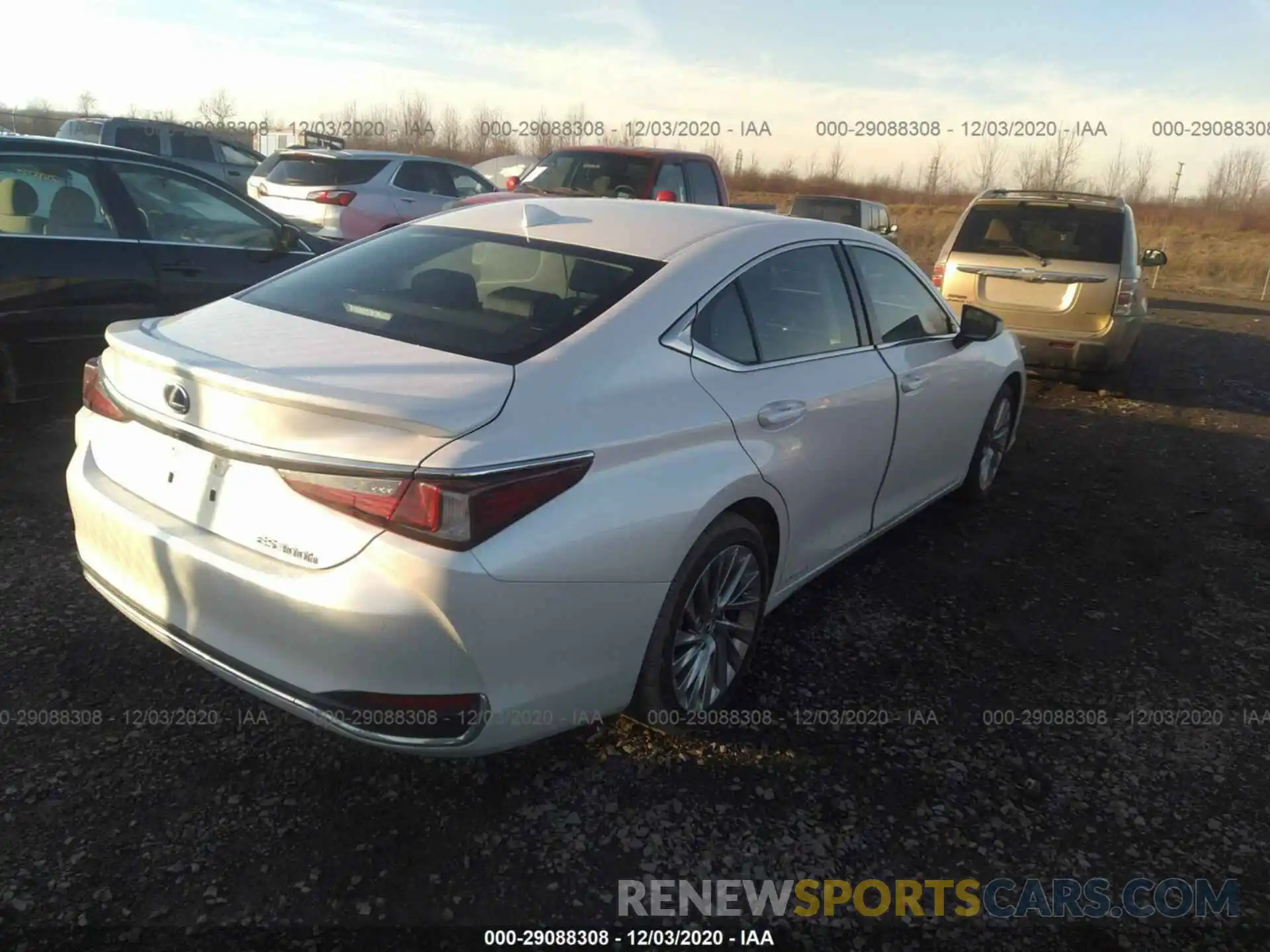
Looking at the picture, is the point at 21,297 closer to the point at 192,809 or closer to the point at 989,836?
the point at 192,809

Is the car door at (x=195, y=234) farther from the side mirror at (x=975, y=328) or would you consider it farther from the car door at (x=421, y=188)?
the car door at (x=421, y=188)

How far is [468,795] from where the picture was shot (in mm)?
2727

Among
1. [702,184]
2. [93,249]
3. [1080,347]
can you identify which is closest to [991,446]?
[1080,347]

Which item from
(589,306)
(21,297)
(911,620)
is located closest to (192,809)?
(589,306)

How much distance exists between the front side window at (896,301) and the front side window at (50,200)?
163 inches

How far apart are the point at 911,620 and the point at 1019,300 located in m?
5.30

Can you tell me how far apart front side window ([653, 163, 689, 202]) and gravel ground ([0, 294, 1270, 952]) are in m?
6.47

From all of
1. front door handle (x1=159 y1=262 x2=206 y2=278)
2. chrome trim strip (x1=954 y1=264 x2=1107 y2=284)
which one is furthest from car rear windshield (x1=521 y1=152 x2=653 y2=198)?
front door handle (x1=159 y1=262 x2=206 y2=278)

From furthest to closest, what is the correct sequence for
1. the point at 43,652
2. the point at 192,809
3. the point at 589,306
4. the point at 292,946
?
the point at 43,652 → the point at 589,306 → the point at 192,809 → the point at 292,946

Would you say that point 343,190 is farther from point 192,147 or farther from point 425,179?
point 192,147

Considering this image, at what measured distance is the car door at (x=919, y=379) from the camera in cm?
405

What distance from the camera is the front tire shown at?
278 centimetres

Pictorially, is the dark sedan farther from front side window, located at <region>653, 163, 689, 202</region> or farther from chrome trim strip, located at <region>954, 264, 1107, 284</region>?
chrome trim strip, located at <region>954, 264, 1107, 284</region>

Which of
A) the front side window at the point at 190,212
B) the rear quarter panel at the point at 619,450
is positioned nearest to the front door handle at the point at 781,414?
the rear quarter panel at the point at 619,450
